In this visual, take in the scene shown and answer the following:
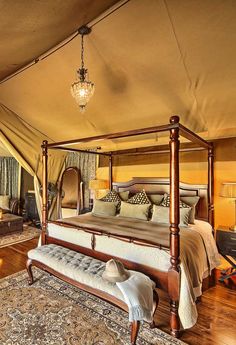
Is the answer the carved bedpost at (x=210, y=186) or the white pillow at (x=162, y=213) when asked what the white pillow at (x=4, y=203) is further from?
the carved bedpost at (x=210, y=186)

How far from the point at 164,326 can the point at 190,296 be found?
479 millimetres

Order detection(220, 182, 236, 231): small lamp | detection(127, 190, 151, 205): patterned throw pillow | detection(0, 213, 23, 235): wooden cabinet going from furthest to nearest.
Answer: detection(0, 213, 23, 235): wooden cabinet → detection(127, 190, 151, 205): patterned throw pillow → detection(220, 182, 236, 231): small lamp

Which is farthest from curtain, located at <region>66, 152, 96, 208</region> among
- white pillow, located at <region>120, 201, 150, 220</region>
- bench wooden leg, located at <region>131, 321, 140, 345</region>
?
bench wooden leg, located at <region>131, 321, 140, 345</region>

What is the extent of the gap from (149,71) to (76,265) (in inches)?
99.2

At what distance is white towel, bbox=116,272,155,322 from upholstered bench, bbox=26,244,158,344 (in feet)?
0.35

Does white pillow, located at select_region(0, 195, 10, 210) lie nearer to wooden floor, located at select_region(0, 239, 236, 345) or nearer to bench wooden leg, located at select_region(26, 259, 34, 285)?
wooden floor, located at select_region(0, 239, 236, 345)

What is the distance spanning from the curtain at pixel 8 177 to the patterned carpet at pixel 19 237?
7.52 ft

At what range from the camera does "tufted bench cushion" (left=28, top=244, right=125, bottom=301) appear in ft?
6.68

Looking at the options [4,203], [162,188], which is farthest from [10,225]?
[162,188]

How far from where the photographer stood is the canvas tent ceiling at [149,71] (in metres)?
2.06

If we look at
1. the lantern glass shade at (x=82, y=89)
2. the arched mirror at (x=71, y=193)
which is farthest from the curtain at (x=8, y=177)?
the lantern glass shade at (x=82, y=89)

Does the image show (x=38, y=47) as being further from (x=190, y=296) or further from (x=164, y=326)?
(x=164, y=326)

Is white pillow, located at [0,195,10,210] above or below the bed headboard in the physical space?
below

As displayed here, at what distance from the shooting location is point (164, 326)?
6.99ft
